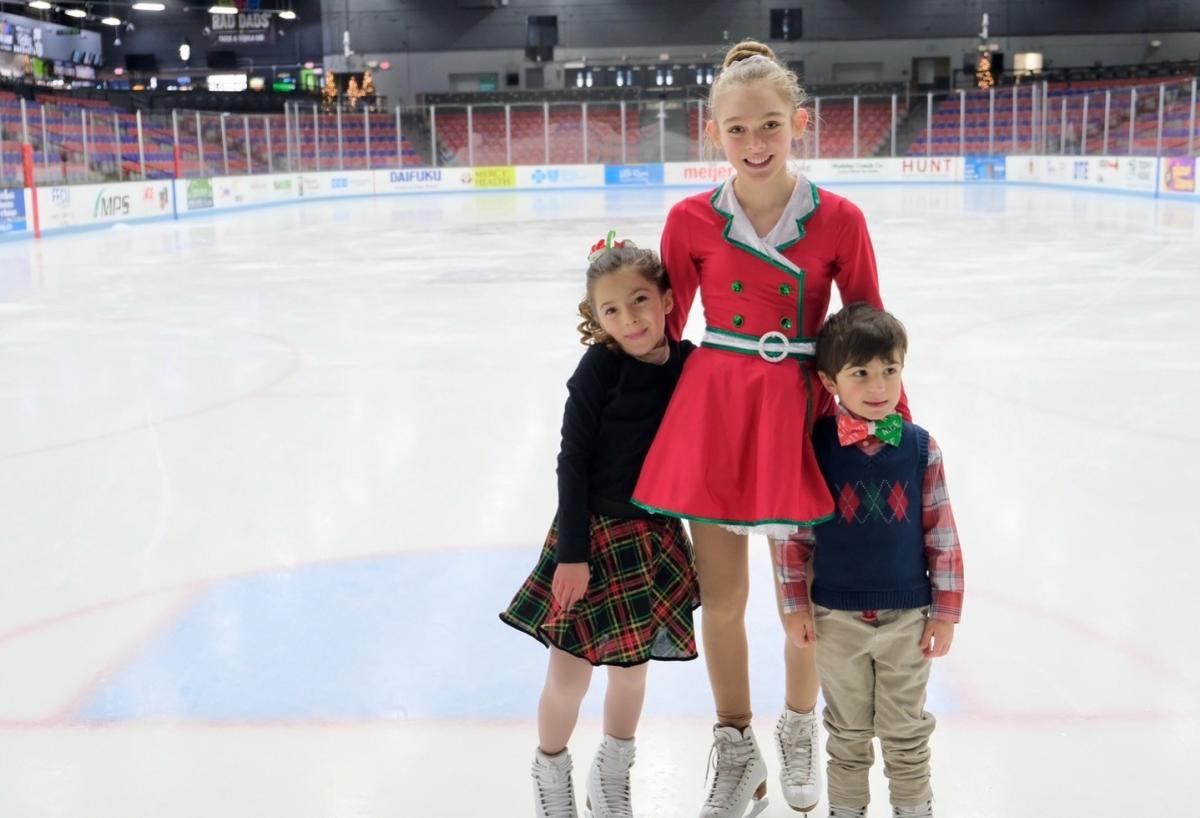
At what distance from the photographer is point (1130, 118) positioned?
21.5 m

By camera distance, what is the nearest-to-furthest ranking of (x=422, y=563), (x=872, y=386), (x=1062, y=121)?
(x=872, y=386) → (x=422, y=563) → (x=1062, y=121)

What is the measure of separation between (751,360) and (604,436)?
28 cm

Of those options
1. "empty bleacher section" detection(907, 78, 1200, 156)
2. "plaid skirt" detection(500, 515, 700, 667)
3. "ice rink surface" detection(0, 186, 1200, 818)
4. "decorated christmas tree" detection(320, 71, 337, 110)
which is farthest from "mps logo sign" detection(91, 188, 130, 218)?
"plaid skirt" detection(500, 515, 700, 667)

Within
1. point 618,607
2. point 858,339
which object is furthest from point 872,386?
point 618,607

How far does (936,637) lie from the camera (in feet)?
6.28

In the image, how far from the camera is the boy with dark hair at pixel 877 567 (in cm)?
189

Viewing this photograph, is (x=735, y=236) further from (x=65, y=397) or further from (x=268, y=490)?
(x=65, y=397)

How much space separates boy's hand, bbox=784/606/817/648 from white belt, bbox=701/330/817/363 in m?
0.42

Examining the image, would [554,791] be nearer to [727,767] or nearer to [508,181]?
[727,767]

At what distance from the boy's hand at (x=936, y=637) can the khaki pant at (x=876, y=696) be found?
1 cm

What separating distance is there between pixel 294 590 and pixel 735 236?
184 centimetres

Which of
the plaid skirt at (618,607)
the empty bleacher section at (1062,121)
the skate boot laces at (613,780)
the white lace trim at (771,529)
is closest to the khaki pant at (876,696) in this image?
the white lace trim at (771,529)

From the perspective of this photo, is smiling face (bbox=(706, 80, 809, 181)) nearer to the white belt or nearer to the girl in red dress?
the girl in red dress

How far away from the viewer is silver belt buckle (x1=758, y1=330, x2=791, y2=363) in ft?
6.57
